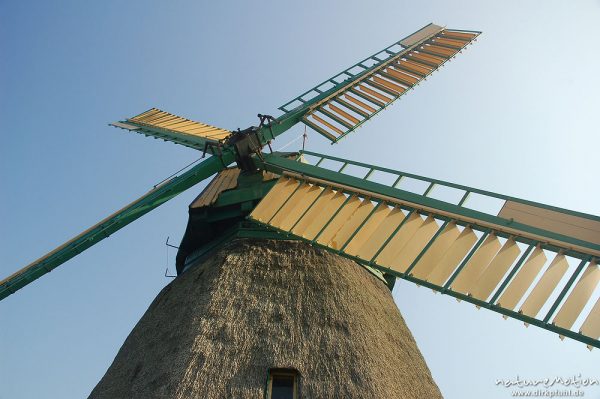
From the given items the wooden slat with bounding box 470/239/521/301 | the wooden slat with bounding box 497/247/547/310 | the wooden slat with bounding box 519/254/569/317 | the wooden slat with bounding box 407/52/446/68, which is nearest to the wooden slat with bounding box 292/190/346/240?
the wooden slat with bounding box 470/239/521/301

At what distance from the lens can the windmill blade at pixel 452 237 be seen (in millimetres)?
5742

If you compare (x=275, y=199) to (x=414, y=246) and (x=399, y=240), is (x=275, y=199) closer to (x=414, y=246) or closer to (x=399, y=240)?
(x=399, y=240)

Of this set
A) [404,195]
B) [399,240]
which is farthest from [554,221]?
[404,195]

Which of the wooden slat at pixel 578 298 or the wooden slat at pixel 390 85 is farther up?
the wooden slat at pixel 390 85

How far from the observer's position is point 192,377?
20.0 feet

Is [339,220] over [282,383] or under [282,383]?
over

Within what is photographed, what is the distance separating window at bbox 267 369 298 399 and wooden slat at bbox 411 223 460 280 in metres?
1.57

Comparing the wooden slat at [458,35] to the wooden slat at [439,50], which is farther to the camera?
the wooden slat at [458,35]

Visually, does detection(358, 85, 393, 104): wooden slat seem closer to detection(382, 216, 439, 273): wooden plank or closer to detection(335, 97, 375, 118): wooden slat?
detection(335, 97, 375, 118): wooden slat

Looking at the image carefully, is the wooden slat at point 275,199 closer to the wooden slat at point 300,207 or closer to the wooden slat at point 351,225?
the wooden slat at point 300,207

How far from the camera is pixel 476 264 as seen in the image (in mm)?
6250

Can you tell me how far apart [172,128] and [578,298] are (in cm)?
767

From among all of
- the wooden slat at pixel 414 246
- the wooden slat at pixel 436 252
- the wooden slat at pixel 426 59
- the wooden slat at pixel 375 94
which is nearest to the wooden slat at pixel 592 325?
the wooden slat at pixel 436 252

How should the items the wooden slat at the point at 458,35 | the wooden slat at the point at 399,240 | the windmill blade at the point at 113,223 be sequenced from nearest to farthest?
the wooden slat at the point at 399,240 < the windmill blade at the point at 113,223 < the wooden slat at the point at 458,35
